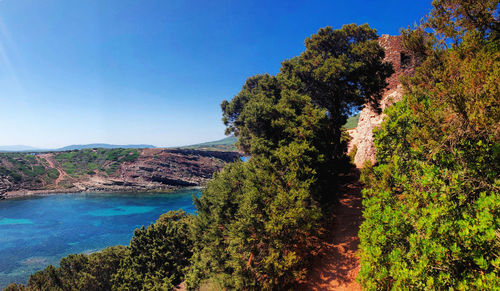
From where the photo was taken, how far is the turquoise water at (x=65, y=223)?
132 ft

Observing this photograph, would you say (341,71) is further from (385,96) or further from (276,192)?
(385,96)

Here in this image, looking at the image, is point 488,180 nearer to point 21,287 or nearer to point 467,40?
point 467,40

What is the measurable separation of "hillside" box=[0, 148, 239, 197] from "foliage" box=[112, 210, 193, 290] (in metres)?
79.1

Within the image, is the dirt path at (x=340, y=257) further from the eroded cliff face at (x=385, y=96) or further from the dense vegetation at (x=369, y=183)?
the eroded cliff face at (x=385, y=96)

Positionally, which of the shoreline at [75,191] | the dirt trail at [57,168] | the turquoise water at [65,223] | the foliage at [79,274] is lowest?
the turquoise water at [65,223]

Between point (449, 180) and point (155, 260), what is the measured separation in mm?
26437

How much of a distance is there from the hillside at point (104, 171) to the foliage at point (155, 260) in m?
79.1

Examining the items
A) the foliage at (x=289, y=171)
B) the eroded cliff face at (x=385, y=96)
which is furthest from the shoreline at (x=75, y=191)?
the foliage at (x=289, y=171)

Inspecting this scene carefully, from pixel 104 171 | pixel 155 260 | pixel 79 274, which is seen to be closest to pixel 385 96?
pixel 155 260

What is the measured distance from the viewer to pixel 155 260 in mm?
23047

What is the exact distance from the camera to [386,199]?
7.81 meters

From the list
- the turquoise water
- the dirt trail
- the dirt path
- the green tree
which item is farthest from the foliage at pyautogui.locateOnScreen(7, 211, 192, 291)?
the dirt trail

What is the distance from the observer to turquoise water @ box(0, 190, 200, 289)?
1579 inches

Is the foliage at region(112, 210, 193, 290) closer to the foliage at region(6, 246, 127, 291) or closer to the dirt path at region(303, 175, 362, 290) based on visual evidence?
the foliage at region(6, 246, 127, 291)
